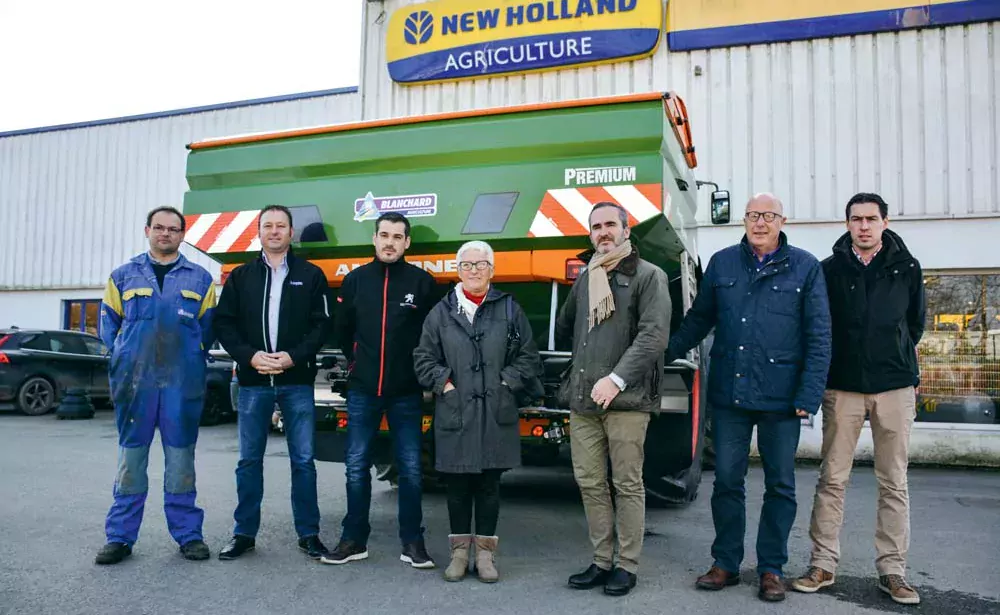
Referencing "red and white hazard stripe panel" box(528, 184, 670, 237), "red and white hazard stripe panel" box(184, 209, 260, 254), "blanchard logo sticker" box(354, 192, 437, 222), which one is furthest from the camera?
"red and white hazard stripe panel" box(184, 209, 260, 254)

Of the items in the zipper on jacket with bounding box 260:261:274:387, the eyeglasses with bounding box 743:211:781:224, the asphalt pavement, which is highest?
the eyeglasses with bounding box 743:211:781:224

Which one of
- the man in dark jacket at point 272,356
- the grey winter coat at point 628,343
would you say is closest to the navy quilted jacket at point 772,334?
the grey winter coat at point 628,343

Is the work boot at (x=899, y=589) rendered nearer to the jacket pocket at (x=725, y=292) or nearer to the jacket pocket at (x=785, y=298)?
the jacket pocket at (x=785, y=298)

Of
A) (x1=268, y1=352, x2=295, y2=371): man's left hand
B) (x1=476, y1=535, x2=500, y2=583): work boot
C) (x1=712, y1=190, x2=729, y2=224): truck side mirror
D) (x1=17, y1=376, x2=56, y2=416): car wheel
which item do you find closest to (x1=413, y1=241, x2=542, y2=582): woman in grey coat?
(x1=476, y1=535, x2=500, y2=583): work boot

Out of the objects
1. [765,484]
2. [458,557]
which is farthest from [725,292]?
[458,557]

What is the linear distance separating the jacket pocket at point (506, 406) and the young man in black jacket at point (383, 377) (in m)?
0.55

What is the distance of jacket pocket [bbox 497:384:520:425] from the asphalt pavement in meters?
0.79

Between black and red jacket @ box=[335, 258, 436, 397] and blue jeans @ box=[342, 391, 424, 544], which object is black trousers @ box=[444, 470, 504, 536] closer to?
blue jeans @ box=[342, 391, 424, 544]

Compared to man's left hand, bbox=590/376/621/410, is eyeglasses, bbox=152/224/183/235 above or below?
above

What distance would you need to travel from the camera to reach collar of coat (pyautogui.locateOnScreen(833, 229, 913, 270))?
12.5 feet

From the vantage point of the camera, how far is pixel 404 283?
422 cm

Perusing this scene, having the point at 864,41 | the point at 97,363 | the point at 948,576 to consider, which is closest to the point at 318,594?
the point at 948,576

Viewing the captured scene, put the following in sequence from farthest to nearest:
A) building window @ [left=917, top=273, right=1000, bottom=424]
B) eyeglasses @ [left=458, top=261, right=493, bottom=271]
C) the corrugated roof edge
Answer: the corrugated roof edge, building window @ [left=917, top=273, right=1000, bottom=424], eyeglasses @ [left=458, top=261, right=493, bottom=271]

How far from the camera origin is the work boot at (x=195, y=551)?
413 centimetres
